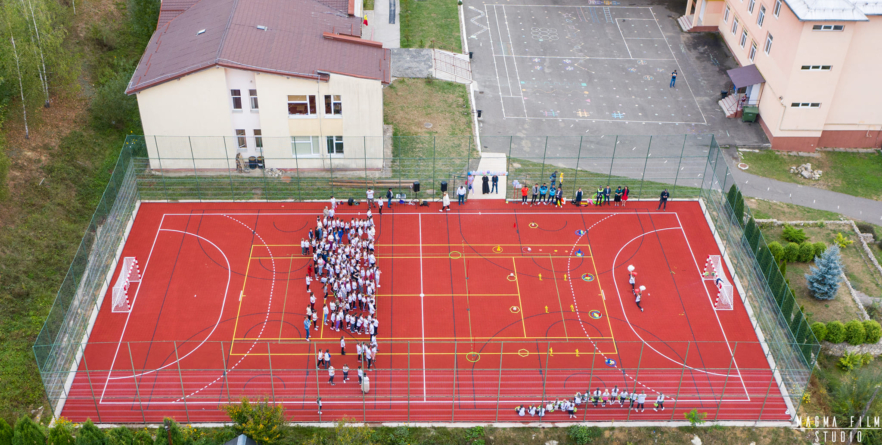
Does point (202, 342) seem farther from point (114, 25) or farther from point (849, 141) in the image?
point (849, 141)

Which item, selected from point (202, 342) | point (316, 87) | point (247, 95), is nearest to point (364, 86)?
point (316, 87)

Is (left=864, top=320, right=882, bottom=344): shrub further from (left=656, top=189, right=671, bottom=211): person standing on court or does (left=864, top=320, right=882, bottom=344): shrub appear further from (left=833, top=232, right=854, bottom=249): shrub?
(left=656, top=189, right=671, bottom=211): person standing on court

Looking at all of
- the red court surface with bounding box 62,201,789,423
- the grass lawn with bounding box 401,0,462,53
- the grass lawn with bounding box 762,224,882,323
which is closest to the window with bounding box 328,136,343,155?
the red court surface with bounding box 62,201,789,423

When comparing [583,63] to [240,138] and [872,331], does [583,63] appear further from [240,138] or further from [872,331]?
[872,331]

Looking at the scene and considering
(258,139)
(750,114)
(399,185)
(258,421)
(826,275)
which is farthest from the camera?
(750,114)

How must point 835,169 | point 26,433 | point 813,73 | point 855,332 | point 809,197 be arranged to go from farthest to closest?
point 835,169 → point 813,73 → point 809,197 → point 855,332 → point 26,433

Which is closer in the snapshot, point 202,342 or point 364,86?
point 202,342

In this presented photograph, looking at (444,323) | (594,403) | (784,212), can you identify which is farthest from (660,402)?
(784,212)

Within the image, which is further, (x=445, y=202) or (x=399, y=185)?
(x=399, y=185)
